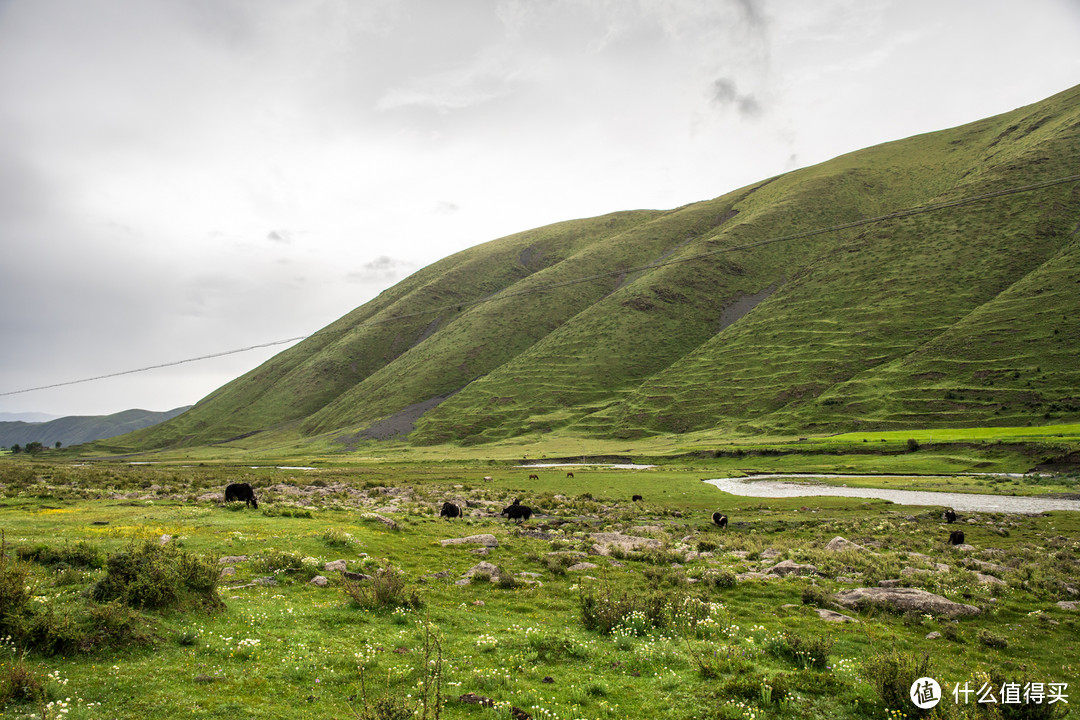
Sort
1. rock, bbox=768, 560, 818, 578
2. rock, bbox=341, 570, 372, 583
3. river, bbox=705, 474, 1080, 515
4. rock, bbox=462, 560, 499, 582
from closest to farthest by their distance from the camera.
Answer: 1. rock, bbox=341, 570, 372, 583
2. rock, bbox=462, 560, 499, 582
3. rock, bbox=768, 560, 818, 578
4. river, bbox=705, 474, 1080, 515

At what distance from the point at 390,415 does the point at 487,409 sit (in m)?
36.7

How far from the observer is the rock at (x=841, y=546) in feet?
79.7

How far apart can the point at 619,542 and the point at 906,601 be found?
40.0 feet

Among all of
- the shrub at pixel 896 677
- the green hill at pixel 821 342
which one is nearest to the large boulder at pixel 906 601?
the shrub at pixel 896 677

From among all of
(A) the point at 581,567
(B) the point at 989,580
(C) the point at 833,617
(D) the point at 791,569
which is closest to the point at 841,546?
(B) the point at 989,580

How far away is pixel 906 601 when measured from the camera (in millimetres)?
15539

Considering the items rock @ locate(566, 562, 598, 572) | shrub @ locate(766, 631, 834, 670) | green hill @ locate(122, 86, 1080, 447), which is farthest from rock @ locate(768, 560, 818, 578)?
green hill @ locate(122, 86, 1080, 447)

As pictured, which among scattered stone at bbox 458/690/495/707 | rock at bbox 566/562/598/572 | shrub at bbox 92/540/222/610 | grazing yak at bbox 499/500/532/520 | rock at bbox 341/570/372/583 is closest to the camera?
scattered stone at bbox 458/690/495/707

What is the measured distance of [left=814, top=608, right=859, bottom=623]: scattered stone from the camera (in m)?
14.5

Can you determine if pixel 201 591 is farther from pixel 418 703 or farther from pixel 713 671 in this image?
pixel 713 671

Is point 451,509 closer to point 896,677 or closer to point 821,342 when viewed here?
point 896,677

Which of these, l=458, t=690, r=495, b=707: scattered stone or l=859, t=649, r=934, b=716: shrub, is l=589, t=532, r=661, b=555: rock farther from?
l=458, t=690, r=495, b=707: scattered stone

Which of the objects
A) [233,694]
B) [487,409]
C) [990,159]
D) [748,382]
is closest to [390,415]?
[487,409]

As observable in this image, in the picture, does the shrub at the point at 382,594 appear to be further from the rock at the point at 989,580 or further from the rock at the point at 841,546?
the rock at the point at 841,546
